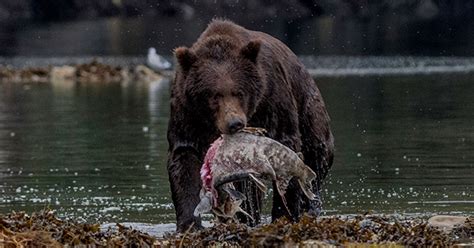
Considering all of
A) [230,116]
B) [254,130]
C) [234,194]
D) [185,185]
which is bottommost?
[185,185]

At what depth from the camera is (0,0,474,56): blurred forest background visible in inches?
2613

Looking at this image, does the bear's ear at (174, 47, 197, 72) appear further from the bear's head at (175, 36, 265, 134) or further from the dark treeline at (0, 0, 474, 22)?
the dark treeline at (0, 0, 474, 22)

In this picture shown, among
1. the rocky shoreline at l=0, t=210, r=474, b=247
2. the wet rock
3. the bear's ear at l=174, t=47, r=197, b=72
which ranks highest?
the bear's ear at l=174, t=47, r=197, b=72

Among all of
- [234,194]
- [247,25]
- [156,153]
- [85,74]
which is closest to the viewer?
[234,194]

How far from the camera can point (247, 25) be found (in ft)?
261

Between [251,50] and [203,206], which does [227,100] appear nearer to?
[251,50]

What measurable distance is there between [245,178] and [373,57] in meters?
47.9

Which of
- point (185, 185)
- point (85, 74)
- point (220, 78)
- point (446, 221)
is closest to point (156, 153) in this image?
point (185, 185)

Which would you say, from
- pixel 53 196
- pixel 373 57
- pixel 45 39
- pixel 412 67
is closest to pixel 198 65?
pixel 53 196

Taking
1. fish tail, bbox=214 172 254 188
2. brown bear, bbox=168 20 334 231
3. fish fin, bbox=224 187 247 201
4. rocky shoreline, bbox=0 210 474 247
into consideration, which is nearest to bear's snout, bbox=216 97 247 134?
brown bear, bbox=168 20 334 231

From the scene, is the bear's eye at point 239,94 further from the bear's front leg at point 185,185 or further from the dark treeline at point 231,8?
the dark treeline at point 231,8

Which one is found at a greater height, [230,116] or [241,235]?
[230,116]

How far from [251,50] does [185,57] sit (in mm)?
476

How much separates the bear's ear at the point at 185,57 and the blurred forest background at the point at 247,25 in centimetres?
4837
